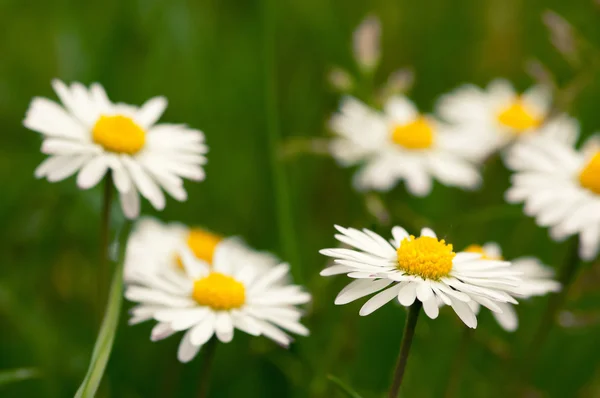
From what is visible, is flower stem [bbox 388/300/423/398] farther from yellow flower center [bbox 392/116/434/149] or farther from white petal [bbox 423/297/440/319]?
yellow flower center [bbox 392/116/434/149]

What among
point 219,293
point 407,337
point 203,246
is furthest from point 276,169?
point 407,337

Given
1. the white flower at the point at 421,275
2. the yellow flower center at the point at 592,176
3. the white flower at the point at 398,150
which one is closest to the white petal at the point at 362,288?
the white flower at the point at 421,275

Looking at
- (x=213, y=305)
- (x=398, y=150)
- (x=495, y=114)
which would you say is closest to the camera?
(x=213, y=305)

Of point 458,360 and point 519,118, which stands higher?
point 519,118

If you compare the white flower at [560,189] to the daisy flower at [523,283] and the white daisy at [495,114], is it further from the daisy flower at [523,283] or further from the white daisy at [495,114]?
the white daisy at [495,114]

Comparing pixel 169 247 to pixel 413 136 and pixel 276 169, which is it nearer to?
pixel 276 169

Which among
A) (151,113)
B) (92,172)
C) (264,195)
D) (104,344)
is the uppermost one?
(264,195)

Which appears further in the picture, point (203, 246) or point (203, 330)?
point (203, 246)
